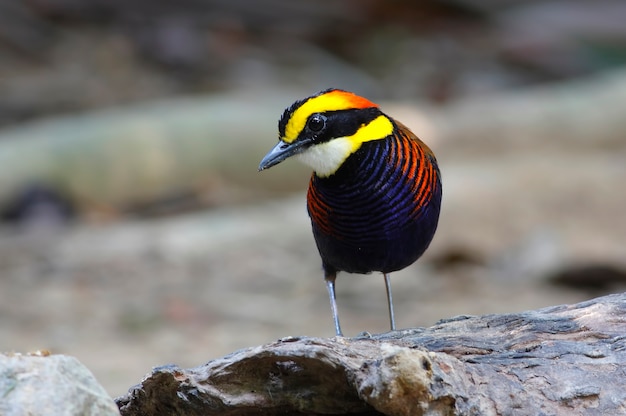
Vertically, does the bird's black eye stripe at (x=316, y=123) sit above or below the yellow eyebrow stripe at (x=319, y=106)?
below

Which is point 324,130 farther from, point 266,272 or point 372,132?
point 266,272

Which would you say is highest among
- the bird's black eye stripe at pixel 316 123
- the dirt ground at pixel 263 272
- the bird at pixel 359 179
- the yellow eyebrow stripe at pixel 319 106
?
the dirt ground at pixel 263 272

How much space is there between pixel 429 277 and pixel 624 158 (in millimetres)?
A: 3616

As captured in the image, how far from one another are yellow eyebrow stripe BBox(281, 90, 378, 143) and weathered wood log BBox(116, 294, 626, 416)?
0.81 metres

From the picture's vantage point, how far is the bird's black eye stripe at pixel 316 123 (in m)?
3.55

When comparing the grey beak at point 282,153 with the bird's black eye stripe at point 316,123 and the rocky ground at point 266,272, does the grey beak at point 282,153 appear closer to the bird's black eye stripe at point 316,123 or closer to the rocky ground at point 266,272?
the bird's black eye stripe at point 316,123

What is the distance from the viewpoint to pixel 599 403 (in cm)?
300

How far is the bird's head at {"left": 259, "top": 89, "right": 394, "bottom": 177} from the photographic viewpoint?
3.56m

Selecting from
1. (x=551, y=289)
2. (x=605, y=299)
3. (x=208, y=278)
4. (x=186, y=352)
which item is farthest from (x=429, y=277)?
(x=605, y=299)

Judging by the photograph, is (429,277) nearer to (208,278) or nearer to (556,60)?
(208,278)

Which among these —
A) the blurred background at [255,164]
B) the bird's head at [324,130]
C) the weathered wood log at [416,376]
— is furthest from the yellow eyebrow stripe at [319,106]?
the blurred background at [255,164]

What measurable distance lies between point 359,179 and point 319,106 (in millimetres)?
315

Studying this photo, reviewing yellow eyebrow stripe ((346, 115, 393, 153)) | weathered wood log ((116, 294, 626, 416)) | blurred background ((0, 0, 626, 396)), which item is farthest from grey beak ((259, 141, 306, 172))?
blurred background ((0, 0, 626, 396))

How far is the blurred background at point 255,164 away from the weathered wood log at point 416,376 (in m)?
3.05
